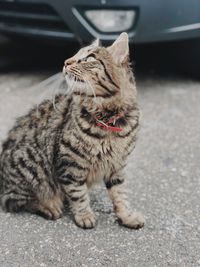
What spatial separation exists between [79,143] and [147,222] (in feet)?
2.18

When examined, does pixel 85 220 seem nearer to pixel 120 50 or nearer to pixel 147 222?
pixel 147 222

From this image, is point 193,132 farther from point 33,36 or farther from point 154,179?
point 33,36

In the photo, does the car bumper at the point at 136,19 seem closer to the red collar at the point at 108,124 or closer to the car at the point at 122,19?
the car at the point at 122,19

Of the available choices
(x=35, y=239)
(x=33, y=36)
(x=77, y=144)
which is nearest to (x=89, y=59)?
(x=77, y=144)

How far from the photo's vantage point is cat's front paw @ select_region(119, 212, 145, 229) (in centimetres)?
316

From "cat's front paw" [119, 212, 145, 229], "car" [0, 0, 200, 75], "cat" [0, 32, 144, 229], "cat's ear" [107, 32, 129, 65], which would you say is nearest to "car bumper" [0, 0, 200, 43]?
"car" [0, 0, 200, 75]

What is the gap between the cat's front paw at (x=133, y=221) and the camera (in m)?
3.16

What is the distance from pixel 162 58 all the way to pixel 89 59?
11.3ft

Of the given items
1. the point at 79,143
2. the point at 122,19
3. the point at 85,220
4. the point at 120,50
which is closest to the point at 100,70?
the point at 120,50

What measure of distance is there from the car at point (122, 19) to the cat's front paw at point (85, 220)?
2145 millimetres

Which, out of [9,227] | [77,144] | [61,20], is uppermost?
[61,20]

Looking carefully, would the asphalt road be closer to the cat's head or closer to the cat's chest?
the cat's chest

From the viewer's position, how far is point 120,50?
2930mm

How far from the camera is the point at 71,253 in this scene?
2.93 meters
